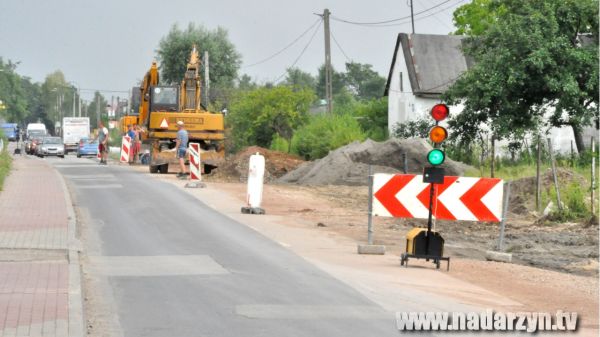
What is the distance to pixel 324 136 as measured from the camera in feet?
159

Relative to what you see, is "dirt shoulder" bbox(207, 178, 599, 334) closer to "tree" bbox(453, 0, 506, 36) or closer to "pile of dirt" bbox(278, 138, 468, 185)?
"pile of dirt" bbox(278, 138, 468, 185)

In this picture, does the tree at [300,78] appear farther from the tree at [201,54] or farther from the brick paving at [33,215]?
the brick paving at [33,215]

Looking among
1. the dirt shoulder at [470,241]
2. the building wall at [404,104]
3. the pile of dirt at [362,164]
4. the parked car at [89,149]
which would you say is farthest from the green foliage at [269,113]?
the parked car at [89,149]

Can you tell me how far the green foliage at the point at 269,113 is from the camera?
176 ft

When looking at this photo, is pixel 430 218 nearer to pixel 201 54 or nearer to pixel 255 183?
pixel 255 183

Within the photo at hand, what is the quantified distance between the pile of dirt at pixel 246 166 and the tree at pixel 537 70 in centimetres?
754

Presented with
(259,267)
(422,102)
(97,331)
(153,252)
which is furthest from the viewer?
(422,102)

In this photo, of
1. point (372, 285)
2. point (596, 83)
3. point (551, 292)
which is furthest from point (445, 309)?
point (596, 83)

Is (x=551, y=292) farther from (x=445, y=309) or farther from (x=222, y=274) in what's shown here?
(x=222, y=274)

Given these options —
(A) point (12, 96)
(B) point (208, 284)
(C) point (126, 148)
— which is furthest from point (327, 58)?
(A) point (12, 96)

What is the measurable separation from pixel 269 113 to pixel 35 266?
40474mm

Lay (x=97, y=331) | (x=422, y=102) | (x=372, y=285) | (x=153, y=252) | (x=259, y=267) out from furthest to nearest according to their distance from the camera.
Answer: (x=422, y=102)
(x=153, y=252)
(x=259, y=267)
(x=372, y=285)
(x=97, y=331)

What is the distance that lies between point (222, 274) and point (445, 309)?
3.24 metres

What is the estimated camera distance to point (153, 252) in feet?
51.8
